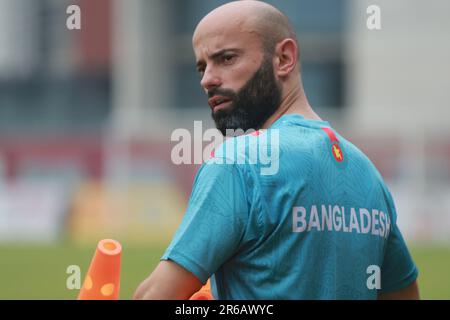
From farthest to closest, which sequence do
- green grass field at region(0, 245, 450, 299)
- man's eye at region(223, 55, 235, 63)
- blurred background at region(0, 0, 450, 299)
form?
blurred background at region(0, 0, 450, 299)
green grass field at region(0, 245, 450, 299)
man's eye at region(223, 55, 235, 63)

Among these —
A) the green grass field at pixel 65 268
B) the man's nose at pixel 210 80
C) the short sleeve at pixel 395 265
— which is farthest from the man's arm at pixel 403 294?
the green grass field at pixel 65 268

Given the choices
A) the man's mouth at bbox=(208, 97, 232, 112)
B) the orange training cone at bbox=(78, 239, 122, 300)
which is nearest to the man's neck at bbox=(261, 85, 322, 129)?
the man's mouth at bbox=(208, 97, 232, 112)

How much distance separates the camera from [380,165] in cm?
1842

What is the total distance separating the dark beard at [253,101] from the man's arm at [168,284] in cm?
56

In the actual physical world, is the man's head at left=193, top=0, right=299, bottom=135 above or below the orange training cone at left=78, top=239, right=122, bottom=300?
above

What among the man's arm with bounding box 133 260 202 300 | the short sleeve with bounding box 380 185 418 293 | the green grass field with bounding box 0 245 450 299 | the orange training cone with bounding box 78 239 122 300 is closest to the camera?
the man's arm with bounding box 133 260 202 300

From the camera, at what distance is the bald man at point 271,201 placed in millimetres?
2635

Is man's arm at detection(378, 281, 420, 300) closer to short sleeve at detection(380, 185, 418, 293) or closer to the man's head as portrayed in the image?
short sleeve at detection(380, 185, 418, 293)

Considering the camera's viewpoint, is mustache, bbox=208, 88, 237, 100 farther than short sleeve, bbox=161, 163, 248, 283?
Yes

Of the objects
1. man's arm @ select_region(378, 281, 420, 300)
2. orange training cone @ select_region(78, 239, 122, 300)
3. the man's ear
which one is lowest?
man's arm @ select_region(378, 281, 420, 300)

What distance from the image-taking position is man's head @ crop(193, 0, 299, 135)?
2918mm

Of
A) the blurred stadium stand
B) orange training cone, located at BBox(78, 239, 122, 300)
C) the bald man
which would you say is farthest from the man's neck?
the blurred stadium stand

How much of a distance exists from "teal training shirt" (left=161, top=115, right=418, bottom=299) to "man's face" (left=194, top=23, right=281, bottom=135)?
0.28 feet

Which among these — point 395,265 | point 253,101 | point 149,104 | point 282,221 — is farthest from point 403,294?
point 149,104
